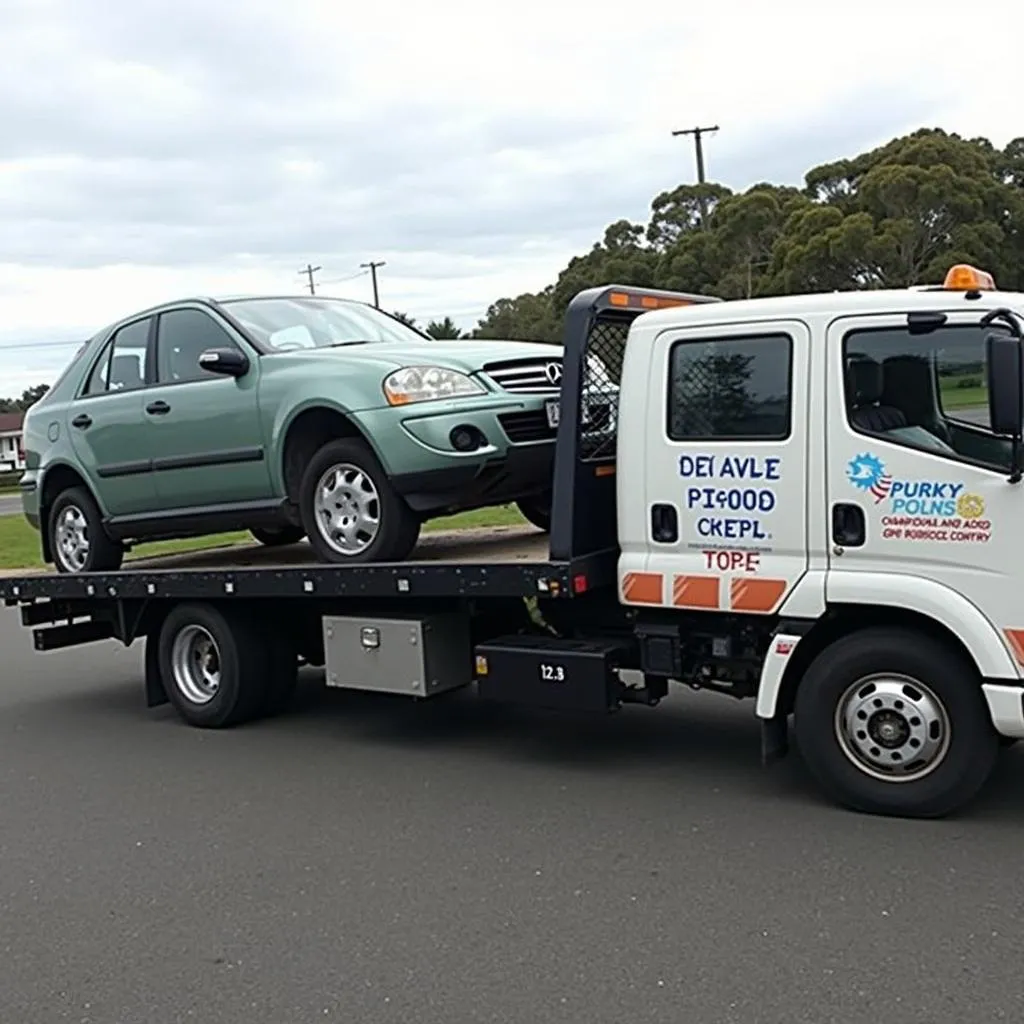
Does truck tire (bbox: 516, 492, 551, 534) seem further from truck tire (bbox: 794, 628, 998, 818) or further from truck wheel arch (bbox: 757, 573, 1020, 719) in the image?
truck tire (bbox: 794, 628, 998, 818)

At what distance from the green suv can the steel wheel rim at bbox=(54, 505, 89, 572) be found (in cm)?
1

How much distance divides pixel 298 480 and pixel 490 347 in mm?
1332

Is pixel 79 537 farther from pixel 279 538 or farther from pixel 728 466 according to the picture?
pixel 728 466

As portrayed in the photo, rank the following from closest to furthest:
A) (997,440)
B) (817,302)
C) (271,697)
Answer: (997,440) → (817,302) → (271,697)

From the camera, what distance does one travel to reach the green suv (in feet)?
23.0

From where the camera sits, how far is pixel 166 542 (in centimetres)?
1276

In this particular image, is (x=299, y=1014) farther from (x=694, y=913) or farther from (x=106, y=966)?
(x=694, y=913)

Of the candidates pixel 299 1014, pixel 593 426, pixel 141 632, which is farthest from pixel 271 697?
pixel 299 1014

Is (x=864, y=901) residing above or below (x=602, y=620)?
below

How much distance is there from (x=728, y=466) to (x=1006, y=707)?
1.56m

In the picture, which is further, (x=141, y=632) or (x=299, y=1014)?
(x=141, y=632)

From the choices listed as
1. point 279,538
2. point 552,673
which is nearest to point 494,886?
point 552,673

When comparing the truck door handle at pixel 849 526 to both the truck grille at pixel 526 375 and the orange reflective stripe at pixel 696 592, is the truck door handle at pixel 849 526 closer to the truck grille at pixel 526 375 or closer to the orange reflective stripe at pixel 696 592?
the orange reflective stripe at pixel 696 592

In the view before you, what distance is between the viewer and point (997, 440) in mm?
5418
